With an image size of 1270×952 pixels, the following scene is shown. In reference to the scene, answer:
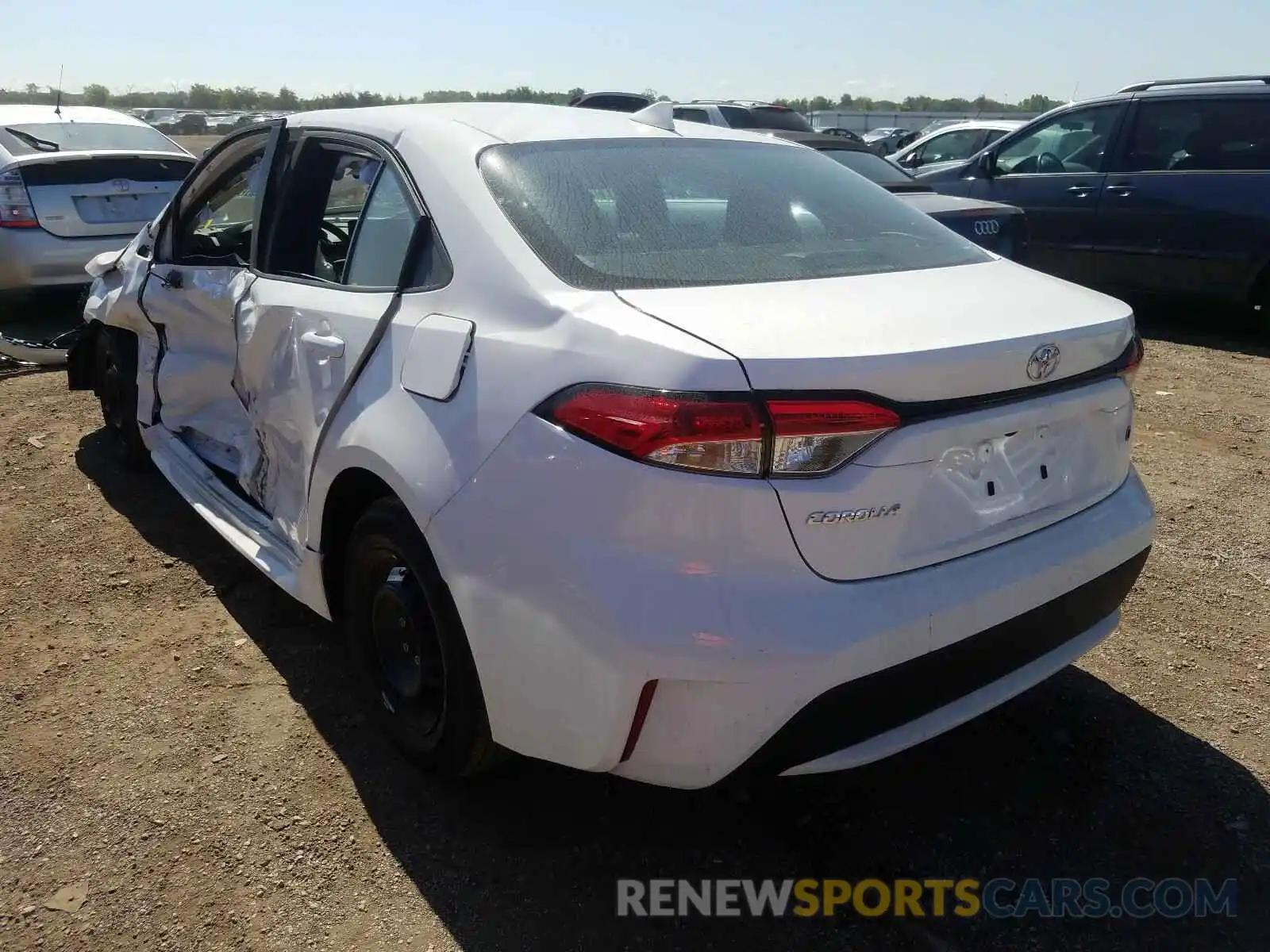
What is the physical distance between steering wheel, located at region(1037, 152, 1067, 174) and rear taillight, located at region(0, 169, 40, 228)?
7408 mm

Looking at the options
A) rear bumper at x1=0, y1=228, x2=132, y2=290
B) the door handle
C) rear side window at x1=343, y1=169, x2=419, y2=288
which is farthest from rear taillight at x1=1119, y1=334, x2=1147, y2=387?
rear bumper at x1=0, y1=228, x2=132, y2=290

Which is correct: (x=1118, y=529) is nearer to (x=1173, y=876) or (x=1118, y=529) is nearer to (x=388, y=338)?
(x=1173, y=876)

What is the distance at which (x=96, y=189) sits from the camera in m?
7.19

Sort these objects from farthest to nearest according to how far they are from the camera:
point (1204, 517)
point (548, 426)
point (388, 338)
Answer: point (1204, 517) < point (388, 338) < point (548, 426)

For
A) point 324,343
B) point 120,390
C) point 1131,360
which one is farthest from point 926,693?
point 120,390

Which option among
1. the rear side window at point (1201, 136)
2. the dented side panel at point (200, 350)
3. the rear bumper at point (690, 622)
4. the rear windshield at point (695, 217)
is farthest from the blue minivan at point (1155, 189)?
the dented side panel at point (200, 350)

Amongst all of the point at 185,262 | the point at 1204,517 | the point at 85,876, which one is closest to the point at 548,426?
the point at 85,876

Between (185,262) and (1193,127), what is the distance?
685 cm

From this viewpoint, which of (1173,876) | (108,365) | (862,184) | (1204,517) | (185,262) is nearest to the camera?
(1173,876)

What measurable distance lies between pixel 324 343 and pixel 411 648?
837mm

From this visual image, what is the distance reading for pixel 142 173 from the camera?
24.0ft

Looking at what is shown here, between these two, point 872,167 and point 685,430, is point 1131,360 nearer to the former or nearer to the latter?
point 685,430

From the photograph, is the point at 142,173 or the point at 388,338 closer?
the point at 388,338

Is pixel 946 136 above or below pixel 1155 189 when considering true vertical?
above
